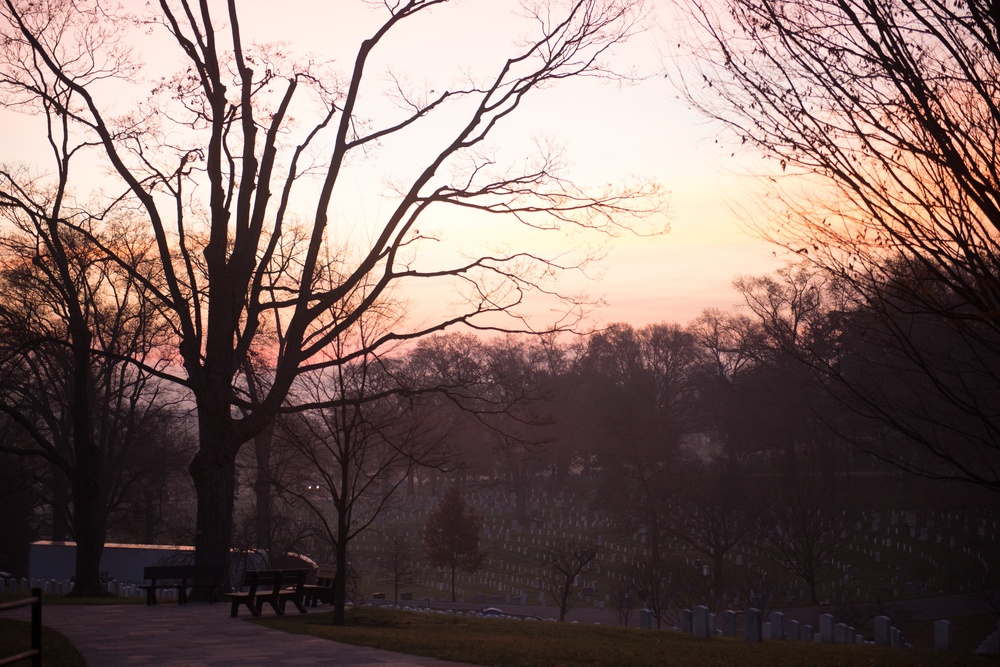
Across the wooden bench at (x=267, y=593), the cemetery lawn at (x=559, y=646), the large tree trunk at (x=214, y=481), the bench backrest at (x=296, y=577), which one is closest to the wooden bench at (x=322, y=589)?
the bench backrest at (x=296, y=577)

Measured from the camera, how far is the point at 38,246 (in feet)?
72.1

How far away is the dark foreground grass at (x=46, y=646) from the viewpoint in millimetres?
8430

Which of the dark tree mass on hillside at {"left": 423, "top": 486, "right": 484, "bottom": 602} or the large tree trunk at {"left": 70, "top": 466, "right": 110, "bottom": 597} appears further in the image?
the dark tree mass on hillside at {"left": 423, "top": 486, "right": 484, "bottom": 602}

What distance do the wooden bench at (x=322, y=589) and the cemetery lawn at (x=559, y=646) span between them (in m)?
1.27

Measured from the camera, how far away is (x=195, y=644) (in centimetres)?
1041

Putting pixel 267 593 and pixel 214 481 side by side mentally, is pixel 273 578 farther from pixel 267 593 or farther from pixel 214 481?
pixel 214 481

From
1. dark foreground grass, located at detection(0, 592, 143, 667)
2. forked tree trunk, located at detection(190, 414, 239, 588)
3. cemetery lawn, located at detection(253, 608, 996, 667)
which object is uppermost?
forked tree trunk, located at detection(190, 414, 239, 588)

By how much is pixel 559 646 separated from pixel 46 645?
17.4ft

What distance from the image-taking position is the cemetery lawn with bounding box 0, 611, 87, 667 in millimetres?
8445

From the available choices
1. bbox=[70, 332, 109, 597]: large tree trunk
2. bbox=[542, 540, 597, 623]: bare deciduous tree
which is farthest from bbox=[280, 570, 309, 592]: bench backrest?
bbox=[542, 540, 597, 623]: bare deciduous tree

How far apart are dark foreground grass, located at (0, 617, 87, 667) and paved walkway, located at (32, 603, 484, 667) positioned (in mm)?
158

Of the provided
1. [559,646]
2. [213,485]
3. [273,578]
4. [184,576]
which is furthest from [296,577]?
[559,646]

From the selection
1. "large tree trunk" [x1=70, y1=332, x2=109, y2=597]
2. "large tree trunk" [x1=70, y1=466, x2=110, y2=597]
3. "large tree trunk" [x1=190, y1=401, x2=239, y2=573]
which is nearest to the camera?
"large tree trunk" [x1=190, y1=401, x2=239, y2=573]

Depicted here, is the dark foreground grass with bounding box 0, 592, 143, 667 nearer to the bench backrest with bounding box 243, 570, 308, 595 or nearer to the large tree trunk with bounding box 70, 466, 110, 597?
the bench backrest with bounding box 243, 570, 308, 595
